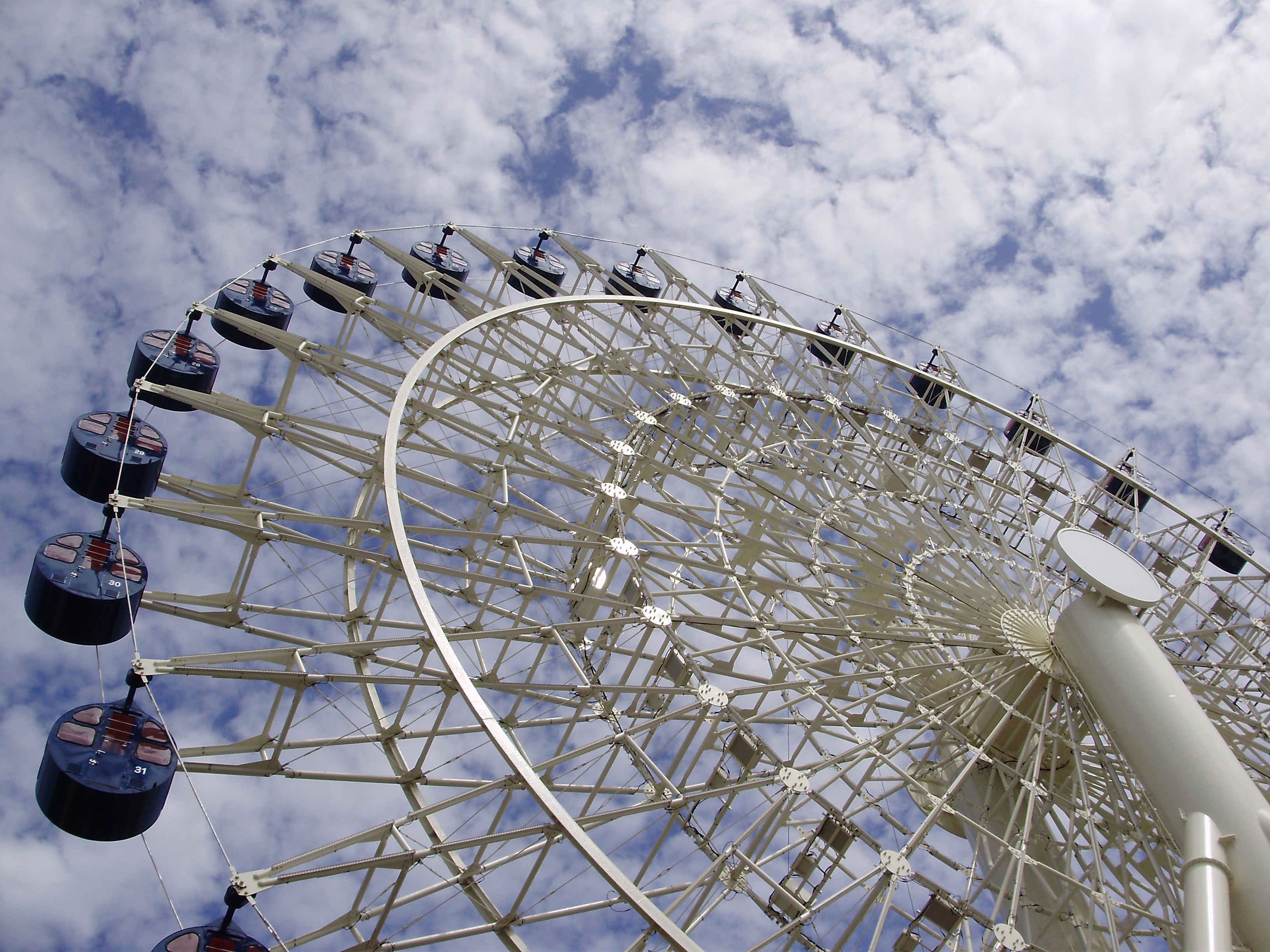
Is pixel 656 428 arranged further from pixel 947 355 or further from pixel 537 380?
pixel 947 355

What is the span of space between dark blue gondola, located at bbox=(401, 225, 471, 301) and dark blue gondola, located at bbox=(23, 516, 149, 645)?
17.0m

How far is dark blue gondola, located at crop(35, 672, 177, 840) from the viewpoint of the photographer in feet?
66.9

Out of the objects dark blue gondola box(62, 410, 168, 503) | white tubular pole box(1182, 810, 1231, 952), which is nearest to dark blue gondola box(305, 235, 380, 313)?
dark blue gondola box(62, 410, 168, 503)

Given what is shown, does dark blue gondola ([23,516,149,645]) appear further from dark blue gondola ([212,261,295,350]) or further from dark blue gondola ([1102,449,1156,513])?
dark blue gondola ([1102,449,1156,513])

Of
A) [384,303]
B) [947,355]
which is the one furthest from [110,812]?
[947,355]

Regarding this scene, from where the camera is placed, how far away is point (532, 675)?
24312mm

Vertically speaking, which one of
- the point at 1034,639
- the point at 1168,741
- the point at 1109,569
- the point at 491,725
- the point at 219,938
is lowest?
the point at 219,938

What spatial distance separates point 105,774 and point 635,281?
1184 inches

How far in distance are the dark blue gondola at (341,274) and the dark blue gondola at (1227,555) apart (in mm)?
31597

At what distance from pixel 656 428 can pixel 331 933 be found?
16354 millimetres

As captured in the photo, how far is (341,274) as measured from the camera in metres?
38.0

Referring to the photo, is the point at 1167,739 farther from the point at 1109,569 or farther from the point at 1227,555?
the point at 1227,555

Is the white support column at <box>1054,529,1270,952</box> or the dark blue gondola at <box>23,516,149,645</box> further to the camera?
the dark blue gondola at <box>23,516,149,645</box>

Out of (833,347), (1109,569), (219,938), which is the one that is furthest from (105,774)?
(833,347)
